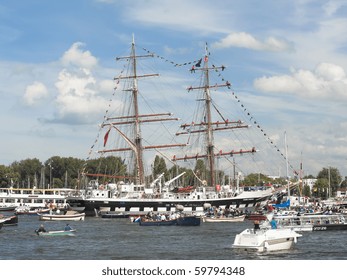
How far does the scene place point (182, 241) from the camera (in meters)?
72.0

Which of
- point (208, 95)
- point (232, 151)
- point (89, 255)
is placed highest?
point (208, 95)

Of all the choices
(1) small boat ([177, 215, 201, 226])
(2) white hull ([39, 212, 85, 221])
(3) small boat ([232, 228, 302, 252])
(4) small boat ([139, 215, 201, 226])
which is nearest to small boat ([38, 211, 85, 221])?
(2) white hull ([39, 212, 85, 221])

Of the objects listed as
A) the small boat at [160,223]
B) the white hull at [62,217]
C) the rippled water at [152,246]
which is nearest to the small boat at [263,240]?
the rippled water at [152,246]

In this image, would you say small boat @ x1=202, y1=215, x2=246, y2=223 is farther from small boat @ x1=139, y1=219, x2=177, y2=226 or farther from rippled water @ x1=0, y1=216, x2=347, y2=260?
rippled water @ x1=0, y1=216, x2=347, y2=260

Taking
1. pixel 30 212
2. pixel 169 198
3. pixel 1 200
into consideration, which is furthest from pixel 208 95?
pixel 1 200

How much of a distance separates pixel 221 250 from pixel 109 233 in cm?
2880

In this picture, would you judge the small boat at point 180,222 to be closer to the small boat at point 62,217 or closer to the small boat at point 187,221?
the small boat at point 187,221

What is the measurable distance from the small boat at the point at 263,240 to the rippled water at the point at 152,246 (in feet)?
2.29

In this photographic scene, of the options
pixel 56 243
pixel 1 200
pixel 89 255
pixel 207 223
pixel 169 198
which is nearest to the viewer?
pixel 89 255

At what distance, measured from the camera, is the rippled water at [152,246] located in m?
56.1

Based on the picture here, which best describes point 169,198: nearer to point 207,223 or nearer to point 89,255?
point 207,223

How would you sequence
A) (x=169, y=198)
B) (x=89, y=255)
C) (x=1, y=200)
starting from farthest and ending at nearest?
(x=1, y=200) < (x=169, y=198) < (x=89, y=255)

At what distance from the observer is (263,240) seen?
180 feet

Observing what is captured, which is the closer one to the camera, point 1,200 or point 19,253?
point 19,253
